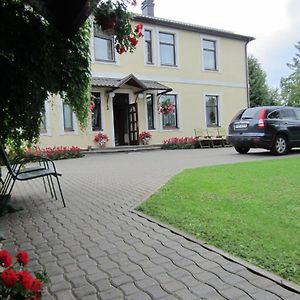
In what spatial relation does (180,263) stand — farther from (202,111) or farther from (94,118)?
(202,111)

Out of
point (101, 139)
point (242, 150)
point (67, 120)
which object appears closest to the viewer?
point (242, 150)

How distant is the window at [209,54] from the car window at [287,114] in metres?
11.8

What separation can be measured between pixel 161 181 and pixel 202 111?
56.0ft

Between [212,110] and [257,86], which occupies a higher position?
[257,86]

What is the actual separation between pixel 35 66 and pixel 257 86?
42.3 meters

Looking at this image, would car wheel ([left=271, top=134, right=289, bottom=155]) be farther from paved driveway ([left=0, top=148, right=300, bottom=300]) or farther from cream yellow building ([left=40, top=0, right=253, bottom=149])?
cream yellow building ([left=40, top=0, right=253, bottom=149])

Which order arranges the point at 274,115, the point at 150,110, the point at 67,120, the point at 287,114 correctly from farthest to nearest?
the point at 150,110 → the point at 67,120 → the point at 287,114 → the point at 274,115

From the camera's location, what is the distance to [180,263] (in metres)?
3.31

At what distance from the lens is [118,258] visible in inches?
139

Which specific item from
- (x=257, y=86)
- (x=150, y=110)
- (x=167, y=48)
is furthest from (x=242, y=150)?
(x=257, y=86)


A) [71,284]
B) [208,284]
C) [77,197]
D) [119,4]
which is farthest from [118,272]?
[77,197]

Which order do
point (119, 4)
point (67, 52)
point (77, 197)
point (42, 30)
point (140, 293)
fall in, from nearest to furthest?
point (140, 293) → point (119, 4) → point (42, 30) → point (67, 52) → point (77, 197)

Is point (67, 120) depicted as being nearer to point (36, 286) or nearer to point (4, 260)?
point (4, 260)

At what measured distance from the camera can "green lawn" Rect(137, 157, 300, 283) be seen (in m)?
3.38
